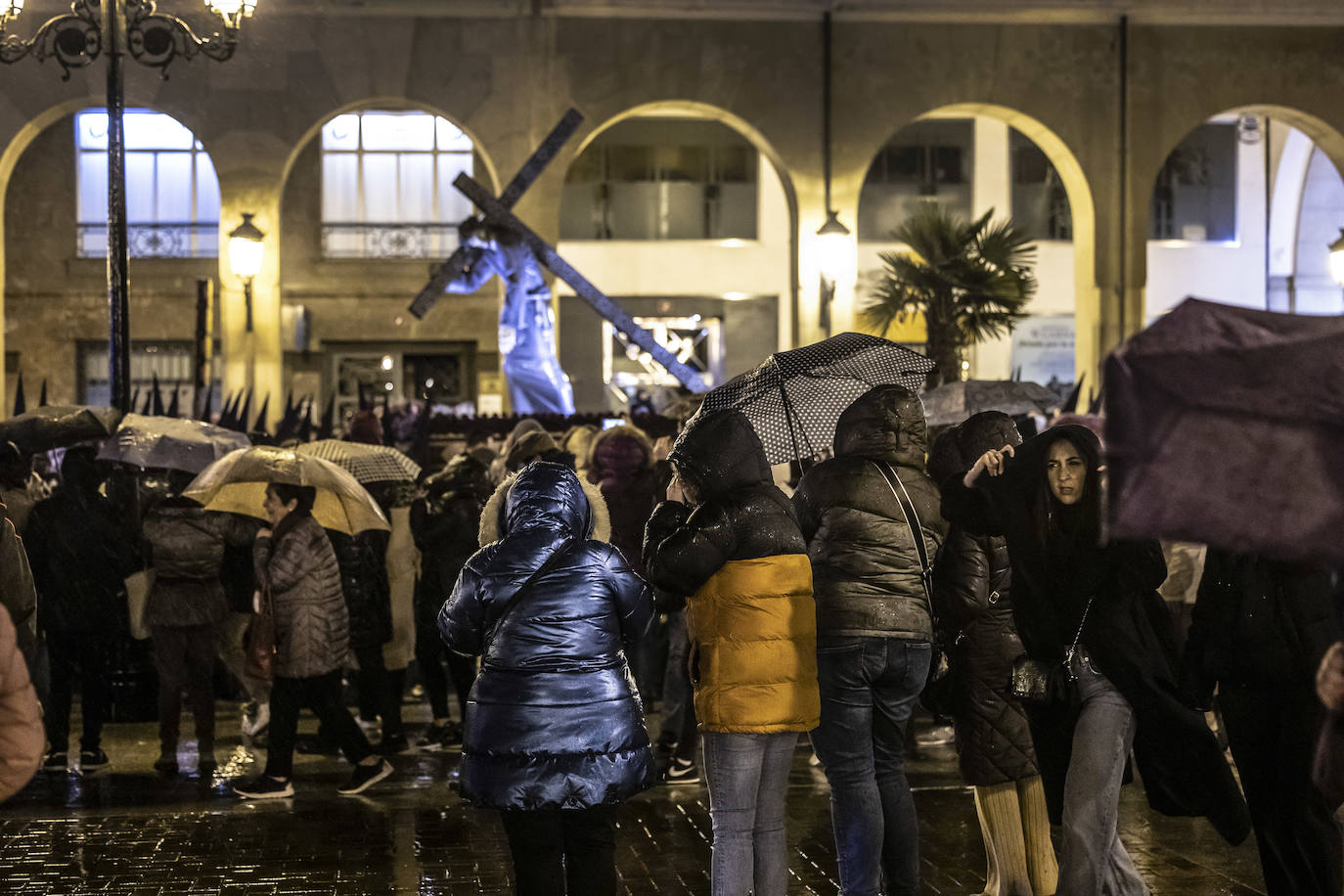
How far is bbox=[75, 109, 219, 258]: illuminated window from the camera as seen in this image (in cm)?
2962

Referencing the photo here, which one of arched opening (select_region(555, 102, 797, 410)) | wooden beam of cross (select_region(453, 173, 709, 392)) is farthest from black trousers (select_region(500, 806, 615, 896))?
arched opening (select_region(555, 102, 797, 410))

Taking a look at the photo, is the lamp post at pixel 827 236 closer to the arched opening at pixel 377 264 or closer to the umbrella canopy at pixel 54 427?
the arched opening at pixel 377 264

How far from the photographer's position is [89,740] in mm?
9344

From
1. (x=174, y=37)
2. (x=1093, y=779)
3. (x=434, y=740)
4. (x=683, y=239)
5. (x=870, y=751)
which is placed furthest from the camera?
(x=683, y=239)

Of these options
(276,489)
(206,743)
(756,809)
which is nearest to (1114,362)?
(756,809)

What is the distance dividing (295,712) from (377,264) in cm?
2207

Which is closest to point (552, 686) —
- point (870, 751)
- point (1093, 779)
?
point (870, 751)

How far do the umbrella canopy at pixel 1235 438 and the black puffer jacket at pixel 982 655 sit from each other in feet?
9.92

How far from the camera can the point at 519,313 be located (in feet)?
57.3

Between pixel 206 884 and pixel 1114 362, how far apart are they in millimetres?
4825

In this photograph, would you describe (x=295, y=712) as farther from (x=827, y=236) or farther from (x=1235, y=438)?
(x=827, y=236)

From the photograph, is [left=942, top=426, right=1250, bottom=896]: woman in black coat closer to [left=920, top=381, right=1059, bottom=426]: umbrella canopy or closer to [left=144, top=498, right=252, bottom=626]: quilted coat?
[left=144, top=498, right=252, bottom=626]: quilted coat

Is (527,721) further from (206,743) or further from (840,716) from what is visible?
(206,743)

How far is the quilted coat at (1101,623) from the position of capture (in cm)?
509
